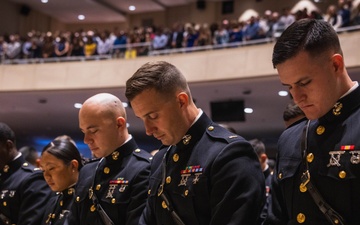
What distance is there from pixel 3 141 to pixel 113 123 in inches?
55.1

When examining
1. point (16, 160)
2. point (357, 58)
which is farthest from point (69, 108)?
point (16, 160)

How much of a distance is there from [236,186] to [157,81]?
0.58 m

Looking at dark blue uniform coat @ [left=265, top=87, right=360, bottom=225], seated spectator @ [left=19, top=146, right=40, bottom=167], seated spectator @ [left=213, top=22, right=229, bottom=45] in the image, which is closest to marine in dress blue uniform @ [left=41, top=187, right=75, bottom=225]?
dark blue uniform coat @ [left=265, top=87, right=360, bottom=225]

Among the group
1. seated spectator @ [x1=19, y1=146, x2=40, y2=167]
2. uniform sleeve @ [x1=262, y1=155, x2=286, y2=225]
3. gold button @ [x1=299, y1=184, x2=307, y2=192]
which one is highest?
gold button @ [x1=299, y1=184, x2=307, y2=192]

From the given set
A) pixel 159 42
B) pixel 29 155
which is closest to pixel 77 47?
pixel 159 42

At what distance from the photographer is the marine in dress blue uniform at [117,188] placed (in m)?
2.62

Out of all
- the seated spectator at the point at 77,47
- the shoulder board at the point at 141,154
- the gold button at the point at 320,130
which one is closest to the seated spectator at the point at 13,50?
the seated spectator at the point at 77,47

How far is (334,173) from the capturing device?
172 cm

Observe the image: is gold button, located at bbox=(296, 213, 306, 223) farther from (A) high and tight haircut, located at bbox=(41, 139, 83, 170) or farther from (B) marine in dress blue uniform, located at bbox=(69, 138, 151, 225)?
(A) high and tight haircut, located at bbox=(41, 139, 83, 170)

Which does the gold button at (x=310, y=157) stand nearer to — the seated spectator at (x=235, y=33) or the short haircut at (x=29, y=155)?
the short haircut at (x=29, y=155)

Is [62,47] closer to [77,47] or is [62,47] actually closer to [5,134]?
[77,47]

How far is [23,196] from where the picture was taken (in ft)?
11.9

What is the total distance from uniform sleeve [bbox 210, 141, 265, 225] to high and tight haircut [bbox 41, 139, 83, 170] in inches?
57.5

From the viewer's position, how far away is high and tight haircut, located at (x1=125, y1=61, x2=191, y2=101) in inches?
88.6
